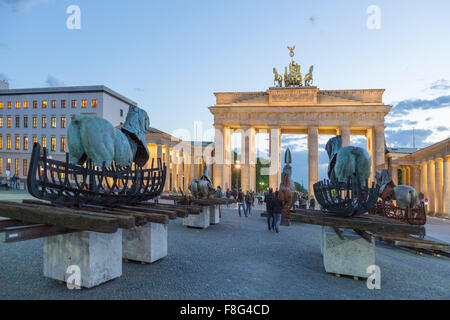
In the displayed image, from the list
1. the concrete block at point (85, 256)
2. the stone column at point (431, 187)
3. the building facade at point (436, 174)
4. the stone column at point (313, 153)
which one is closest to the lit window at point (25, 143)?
the stone column at point (313, 153)

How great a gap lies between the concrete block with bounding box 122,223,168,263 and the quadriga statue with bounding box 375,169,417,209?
10812mm

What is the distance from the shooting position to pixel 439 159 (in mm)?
23516

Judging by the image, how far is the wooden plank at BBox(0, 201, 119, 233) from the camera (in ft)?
12.6

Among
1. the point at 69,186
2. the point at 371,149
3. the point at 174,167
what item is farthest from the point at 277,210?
the point at 174,167

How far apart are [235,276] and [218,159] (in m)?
36.3

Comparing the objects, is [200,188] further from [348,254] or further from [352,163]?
[348,254]

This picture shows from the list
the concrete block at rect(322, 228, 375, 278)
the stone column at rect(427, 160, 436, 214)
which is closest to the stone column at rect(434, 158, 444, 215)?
the stone column at rect(427, 160, 436, 214)

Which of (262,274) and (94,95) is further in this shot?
(94,95)

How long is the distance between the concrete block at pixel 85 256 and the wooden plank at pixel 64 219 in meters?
0.84

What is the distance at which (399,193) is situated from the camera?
1216 centimetres
